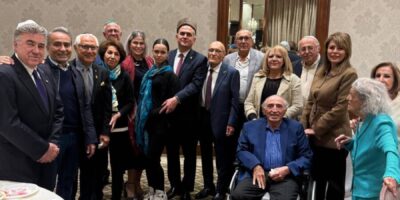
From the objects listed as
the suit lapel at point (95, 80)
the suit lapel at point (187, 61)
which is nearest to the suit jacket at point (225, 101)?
the suit lapel at point (187, 61)

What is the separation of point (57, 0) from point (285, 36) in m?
2.97

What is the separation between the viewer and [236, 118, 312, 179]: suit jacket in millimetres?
3025

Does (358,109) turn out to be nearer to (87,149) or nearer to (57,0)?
(87,149)

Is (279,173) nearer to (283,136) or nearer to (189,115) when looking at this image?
(283,136)

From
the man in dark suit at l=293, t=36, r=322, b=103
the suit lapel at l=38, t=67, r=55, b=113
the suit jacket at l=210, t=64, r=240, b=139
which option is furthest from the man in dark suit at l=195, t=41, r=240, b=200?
the suit lapel at l=38, t=67, r=55, b=113

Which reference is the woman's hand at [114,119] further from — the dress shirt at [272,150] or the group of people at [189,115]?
the dress shirt at [272,150]

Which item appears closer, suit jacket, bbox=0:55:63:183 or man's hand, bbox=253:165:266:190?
suit jacket, bbox=0:55:63:183

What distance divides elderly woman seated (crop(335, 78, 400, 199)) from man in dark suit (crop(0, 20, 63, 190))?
5.52 ft

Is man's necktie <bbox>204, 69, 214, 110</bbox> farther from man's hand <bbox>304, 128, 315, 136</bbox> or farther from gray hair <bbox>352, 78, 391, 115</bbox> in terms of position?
gray hair <bbox>352, 78, 391, 115</bbox>

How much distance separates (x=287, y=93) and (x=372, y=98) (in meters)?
1.14

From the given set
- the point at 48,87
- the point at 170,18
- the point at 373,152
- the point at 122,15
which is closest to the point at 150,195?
the point at 48,87

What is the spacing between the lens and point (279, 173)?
116 inches

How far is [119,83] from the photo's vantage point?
10.9 ft

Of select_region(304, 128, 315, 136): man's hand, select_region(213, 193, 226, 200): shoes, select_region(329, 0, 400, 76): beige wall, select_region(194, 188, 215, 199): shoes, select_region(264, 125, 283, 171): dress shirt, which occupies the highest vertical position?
select_region(329, 0, 400, 76): beige wall
